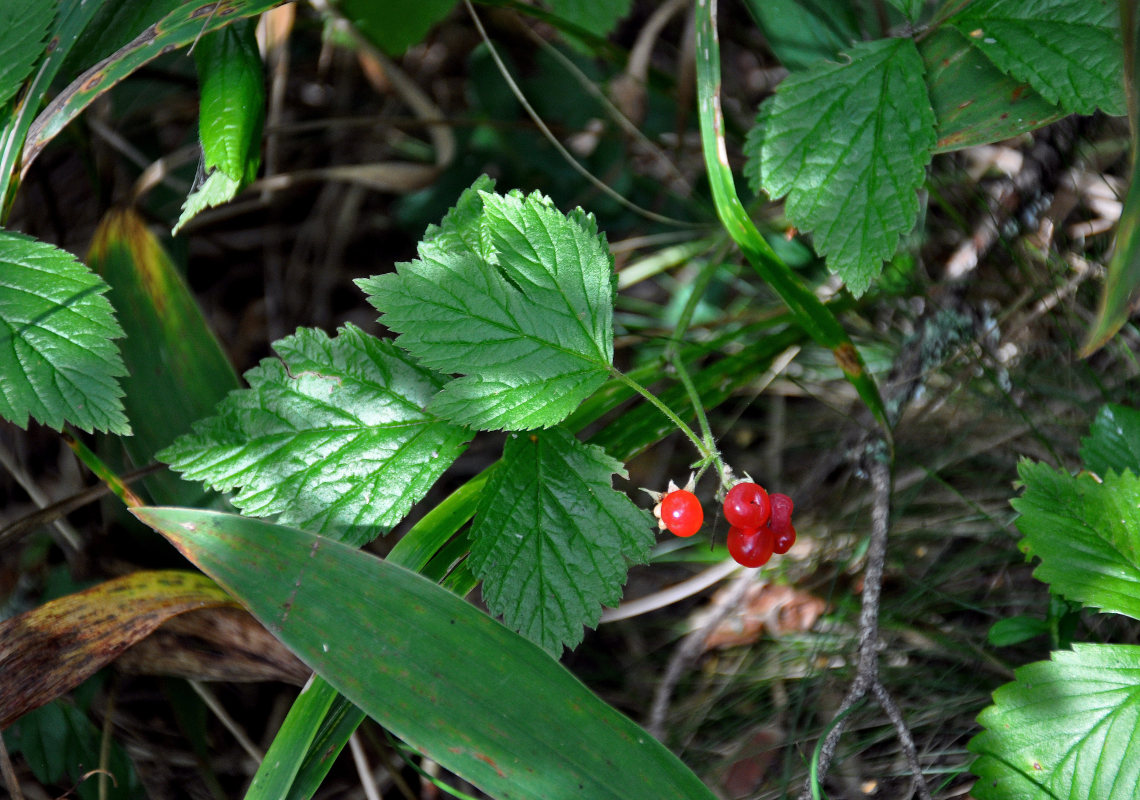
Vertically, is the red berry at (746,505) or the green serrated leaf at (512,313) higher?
the green serrated leaf at (512,313)

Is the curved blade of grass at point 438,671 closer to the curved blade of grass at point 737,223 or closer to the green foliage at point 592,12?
the curved blade of grass at point 737,223

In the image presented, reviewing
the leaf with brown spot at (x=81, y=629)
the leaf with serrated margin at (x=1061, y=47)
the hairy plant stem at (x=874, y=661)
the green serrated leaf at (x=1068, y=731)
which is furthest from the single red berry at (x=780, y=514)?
the leaf with brown spot at (x=81, y=629)

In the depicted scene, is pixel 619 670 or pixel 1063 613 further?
pixel 619 670

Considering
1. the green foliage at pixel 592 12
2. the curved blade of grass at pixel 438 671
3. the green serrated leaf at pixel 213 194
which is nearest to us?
the curved blade of grass at pixel 438 671

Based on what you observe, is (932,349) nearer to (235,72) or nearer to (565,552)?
(565,552)

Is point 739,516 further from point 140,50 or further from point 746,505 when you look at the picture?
point 140,50

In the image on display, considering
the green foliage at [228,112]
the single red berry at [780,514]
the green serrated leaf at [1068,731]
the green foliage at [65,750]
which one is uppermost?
the green foliage at [228,112]

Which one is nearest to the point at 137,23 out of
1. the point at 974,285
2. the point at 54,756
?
the point at 54,756
